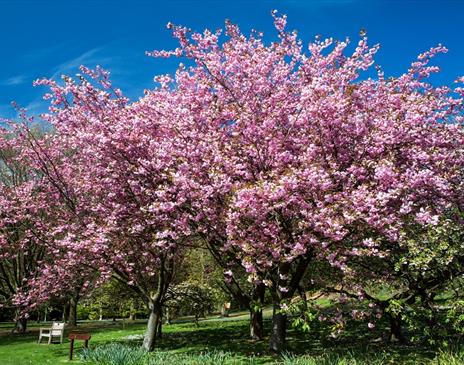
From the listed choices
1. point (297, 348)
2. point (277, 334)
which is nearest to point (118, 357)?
point (277, 334)

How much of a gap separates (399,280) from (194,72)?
8.12 metres

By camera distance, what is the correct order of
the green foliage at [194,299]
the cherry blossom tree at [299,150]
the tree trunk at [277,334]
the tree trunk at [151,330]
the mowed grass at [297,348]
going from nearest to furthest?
1. the cherry blossom tree at [299,150]
2. the mowed grass at [297,348]
3. the tree trunk at [277,334]
4. the tree trunk at [151,330]
5. the green foliage at [194,299]

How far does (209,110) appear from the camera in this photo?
39.4 feet

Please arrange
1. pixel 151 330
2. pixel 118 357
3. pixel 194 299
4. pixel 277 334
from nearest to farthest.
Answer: pixel 118 357, pixel 277 334, pixel 151 330, pixel 194 299

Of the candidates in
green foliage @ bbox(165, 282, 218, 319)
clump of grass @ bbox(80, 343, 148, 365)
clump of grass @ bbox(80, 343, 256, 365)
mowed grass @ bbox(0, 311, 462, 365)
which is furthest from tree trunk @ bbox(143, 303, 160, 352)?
green foliage @ bbox(165, 282, 218, 319)

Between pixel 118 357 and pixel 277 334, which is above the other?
pixel 277 334

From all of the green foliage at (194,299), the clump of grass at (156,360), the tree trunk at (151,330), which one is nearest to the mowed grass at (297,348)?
the tree trunk at (151,330)

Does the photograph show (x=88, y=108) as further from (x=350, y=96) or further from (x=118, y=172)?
(x=350, y=96)

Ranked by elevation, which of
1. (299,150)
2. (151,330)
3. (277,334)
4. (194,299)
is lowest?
(277,334)

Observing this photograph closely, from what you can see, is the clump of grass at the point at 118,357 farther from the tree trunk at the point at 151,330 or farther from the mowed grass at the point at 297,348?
the tree trunk at the point at 151,330

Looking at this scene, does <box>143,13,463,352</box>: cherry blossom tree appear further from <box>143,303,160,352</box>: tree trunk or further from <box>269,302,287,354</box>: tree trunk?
<box>143,303,160,352</box>: tree trunk

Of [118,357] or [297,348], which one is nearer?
[118,357]

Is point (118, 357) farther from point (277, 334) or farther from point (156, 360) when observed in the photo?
point (277, 334)

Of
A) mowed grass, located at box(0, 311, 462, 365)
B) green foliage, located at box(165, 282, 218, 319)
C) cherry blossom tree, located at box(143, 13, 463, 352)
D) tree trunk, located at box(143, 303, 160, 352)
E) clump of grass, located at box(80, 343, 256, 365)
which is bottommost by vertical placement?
mowed grass, located at box(0, 311, 462, 365)
